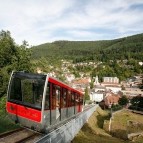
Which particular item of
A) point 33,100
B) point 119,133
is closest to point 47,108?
point 33,100

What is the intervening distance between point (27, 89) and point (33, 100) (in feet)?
2.54

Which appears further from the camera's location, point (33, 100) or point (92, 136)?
point (92, 136)

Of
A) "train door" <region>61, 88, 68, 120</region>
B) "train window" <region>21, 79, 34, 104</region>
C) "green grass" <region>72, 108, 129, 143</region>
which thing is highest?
"train window" <region>21, 79, 34, 104</region>

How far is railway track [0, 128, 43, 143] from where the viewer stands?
48.0 ft

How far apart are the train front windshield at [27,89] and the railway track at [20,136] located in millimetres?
1690

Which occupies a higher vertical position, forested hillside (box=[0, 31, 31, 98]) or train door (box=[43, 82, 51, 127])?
forested hillside (box=[0, 31, 31, 98])

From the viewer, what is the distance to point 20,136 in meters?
16.0

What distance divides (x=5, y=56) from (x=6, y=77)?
4.77 m

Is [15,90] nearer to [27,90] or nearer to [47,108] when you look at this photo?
[27,90]

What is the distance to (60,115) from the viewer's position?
60.6ft

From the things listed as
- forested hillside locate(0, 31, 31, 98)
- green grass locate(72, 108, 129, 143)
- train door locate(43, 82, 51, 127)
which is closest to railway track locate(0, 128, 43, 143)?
train door locate(43, 82, 51, 127)

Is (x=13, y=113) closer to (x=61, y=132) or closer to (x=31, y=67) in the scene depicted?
(x=61, y=132)

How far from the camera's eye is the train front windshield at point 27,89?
50.7ft

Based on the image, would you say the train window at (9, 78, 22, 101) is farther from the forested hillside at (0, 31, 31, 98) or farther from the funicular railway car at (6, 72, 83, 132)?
the forested hillside at (0, 31, 31, 98)
